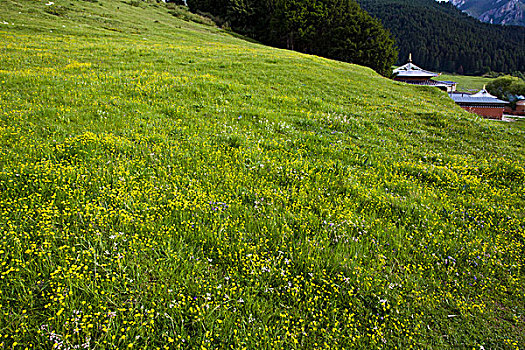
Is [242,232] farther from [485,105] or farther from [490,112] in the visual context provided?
[485,105]

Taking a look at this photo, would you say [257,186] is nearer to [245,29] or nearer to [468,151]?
[468,151]

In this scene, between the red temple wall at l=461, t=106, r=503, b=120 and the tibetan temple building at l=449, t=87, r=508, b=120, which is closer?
the red temple wall at l=461, t=106, r=503, b=120

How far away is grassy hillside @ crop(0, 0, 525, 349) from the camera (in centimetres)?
340

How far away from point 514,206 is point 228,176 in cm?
678

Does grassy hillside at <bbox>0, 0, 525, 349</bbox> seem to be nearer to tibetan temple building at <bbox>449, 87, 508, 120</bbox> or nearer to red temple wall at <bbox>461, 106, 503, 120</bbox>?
red temple wall at <bbox>461, 106, 503, 120</bbox>

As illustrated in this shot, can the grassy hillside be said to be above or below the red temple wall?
below

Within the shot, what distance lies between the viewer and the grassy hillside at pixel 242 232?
134 inches

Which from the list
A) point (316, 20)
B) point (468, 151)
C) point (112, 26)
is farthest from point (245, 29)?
point (468, 151)

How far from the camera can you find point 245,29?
297 feet

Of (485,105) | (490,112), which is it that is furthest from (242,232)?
(485,105)

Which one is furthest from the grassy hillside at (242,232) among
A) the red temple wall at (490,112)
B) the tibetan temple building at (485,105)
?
the tibetan temple building at (485,105)

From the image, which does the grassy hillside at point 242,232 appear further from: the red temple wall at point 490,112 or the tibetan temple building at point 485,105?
the tibetan temple building at point 485,105

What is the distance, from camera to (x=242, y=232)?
4742 mm

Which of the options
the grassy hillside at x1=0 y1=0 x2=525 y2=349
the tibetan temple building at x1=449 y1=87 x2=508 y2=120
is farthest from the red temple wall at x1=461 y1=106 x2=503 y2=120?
the grassy hillside at x1=0 y1=0 x2=525 y2=349
